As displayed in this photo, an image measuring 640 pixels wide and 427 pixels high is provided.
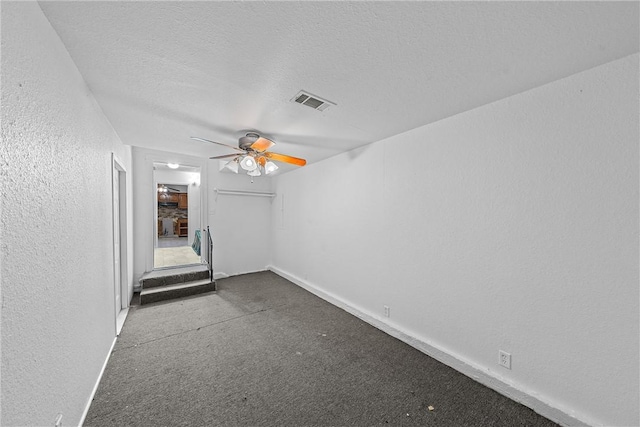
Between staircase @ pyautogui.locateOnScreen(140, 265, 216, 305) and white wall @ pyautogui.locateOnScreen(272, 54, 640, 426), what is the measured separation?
2.96m

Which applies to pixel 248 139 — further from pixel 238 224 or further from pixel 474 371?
pixel 474 371

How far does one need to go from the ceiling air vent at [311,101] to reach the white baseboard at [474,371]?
2436 millimetres

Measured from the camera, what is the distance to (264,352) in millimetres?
2383

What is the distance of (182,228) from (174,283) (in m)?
1.43

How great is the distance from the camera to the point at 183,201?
16.2 ft

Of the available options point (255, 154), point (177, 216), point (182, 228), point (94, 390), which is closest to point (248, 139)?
point (255, 154)

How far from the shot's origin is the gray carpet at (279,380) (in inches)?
64.8

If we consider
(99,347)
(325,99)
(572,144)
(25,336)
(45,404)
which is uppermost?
(325,99)

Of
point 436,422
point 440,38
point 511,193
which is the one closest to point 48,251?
point 440,38

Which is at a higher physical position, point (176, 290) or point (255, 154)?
point (255, 154)

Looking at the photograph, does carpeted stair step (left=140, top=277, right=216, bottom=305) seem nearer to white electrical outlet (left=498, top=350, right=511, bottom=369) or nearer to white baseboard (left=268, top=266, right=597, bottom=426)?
white baseboard (left=268, top=266, right=597, bottom=426)

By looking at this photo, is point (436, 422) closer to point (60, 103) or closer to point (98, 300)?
point (98, 300)

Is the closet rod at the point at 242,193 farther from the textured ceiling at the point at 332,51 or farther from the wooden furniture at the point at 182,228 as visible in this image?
the textured ceiling at the point at 332,51

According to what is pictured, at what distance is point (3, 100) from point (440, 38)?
72.6 inches
